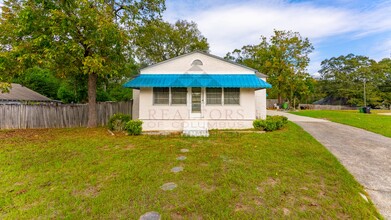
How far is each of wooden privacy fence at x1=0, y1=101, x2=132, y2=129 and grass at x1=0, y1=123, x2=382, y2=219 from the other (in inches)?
179

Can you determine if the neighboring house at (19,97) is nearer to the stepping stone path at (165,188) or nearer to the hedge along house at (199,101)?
the hedge along house at (199,101)

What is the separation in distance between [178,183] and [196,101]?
23.4ft

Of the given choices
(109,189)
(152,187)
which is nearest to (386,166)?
(152,187)

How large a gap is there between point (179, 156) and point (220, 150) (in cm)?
168

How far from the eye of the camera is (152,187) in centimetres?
389

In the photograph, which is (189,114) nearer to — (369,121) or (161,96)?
(161,96)

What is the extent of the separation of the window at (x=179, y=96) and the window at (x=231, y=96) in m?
2.52

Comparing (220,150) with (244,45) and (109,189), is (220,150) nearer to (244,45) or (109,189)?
(109,189)

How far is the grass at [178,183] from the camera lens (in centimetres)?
305

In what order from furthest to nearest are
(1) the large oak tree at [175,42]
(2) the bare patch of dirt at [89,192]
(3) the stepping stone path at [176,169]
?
(1) the large oak tree at [175,42] → (3) the stepping stone path at [176,169] → (2) the bare patch of dirt at [89,192]

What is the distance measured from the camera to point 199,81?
1032 cm

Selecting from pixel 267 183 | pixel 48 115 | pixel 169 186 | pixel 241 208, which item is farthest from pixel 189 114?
pixel 48 115

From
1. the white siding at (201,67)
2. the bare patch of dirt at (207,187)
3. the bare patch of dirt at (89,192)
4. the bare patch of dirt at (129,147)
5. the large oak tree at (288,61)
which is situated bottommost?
the bare patch of dirt at (89,192)

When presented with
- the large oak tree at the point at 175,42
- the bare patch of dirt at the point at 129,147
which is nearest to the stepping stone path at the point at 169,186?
the bare patch of dirt at the point at 129,147
